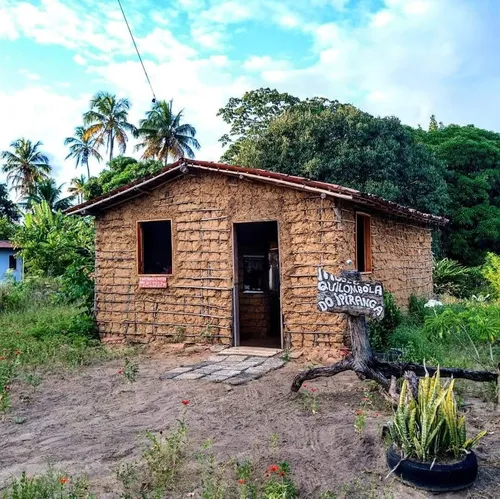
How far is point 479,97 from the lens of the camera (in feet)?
46.0

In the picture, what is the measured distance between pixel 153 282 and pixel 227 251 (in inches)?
65.3

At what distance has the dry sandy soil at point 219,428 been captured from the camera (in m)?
4.16

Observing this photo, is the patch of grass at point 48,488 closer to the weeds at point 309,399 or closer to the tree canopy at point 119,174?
the weeds at point 309,399

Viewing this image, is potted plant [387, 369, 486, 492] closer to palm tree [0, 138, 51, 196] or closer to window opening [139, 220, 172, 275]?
window opening [139, 220, 172, 275]

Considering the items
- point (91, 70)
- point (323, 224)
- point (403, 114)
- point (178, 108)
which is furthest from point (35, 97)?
point (178, 108)

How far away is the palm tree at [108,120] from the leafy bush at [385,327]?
29.0 meters

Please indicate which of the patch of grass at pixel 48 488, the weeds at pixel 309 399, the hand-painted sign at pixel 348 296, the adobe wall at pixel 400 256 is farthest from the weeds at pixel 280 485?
the adobe wall at pixel 400 256

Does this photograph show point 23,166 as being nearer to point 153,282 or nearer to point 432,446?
point 153,282

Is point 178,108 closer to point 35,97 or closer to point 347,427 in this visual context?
point 35,97

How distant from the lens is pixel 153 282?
32.4 ft

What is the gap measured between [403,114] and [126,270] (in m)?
16.4

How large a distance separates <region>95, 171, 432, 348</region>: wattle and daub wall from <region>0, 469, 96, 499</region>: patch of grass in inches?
205

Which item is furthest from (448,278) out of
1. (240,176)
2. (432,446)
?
(432,446)

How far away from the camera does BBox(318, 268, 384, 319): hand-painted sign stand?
5.49 m
